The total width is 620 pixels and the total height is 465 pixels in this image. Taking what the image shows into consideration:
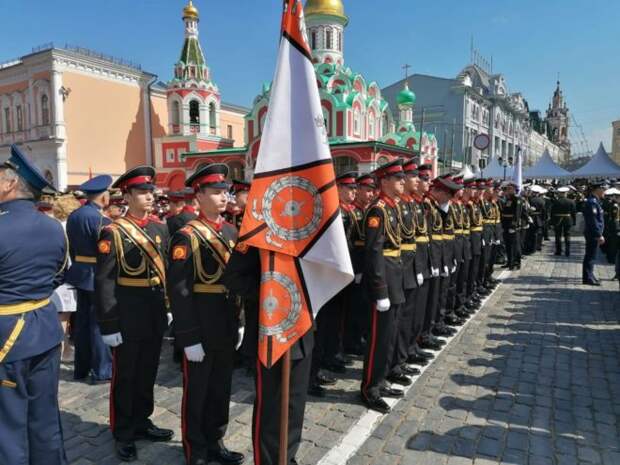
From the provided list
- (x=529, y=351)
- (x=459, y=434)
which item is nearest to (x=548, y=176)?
(x=529, y=351)

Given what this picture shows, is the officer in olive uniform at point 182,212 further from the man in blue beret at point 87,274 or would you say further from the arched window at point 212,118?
the arched window at point 212,118

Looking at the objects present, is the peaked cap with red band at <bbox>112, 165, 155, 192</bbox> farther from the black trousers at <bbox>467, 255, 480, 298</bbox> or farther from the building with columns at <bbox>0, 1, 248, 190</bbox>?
the building with columns at <bbox>0, 1, 248, 190</bbox>

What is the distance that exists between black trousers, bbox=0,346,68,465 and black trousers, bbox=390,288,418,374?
3146 mm

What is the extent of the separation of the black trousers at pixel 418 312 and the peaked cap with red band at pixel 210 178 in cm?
270

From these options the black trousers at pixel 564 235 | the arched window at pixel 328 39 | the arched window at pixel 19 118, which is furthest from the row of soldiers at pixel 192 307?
the arched window at pixel 19 118

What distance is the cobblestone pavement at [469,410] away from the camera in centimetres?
340

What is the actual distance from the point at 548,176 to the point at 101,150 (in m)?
34.6

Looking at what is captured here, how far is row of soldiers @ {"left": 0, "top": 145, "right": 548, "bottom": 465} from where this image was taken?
8.52 feet

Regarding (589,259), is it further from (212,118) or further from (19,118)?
(19,118)

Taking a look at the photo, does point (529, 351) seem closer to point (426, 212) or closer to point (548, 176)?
point (426, 212)

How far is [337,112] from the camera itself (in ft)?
107

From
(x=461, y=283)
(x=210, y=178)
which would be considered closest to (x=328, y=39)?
(x=461, y=283)

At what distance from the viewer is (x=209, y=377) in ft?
10.5

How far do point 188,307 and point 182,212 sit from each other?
3.69m
